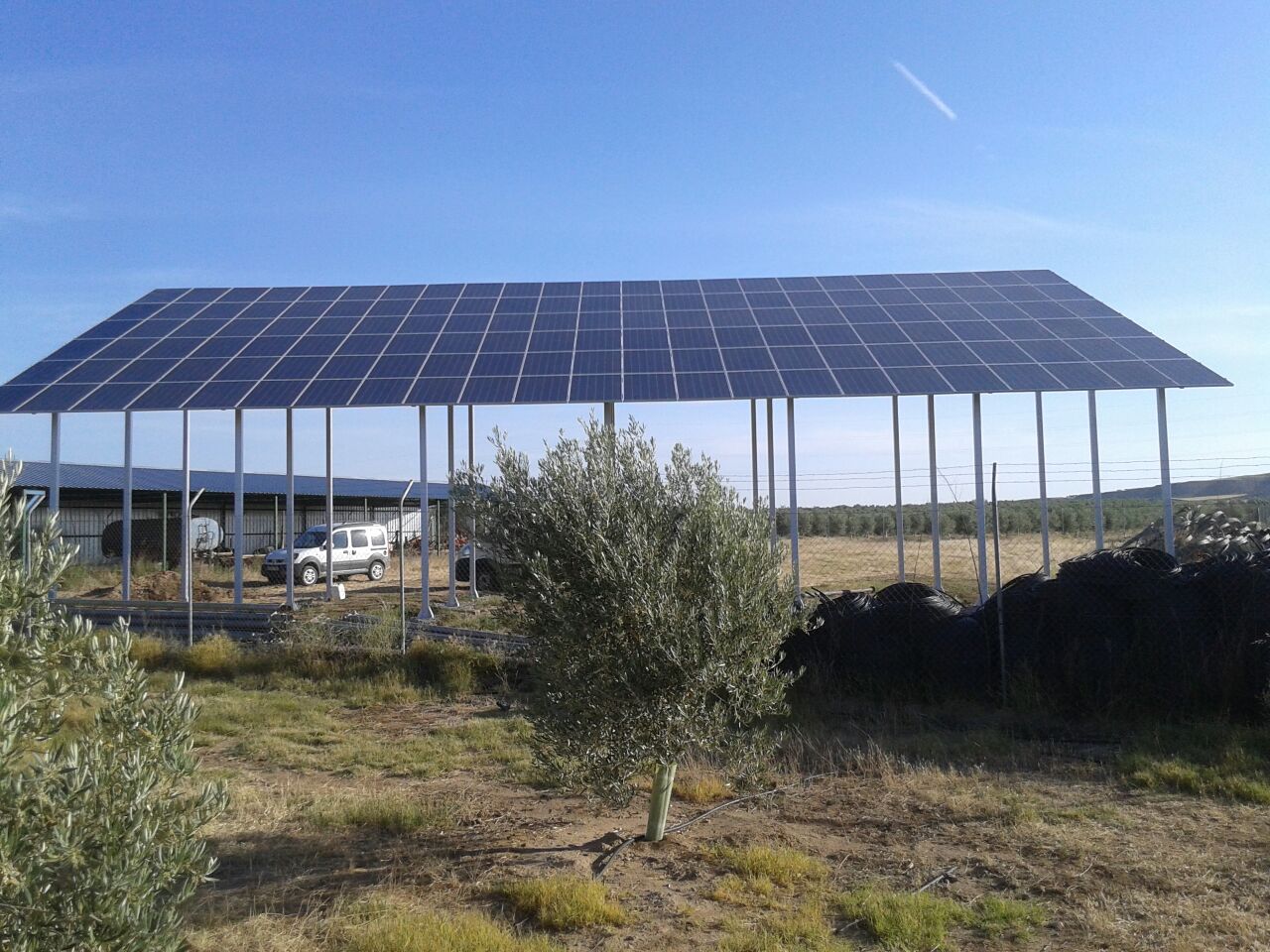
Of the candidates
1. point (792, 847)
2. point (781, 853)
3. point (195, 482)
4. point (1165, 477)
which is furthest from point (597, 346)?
point (195, 482)

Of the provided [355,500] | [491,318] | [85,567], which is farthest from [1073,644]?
[355,500]

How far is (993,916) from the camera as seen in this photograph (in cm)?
539

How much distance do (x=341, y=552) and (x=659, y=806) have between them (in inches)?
885

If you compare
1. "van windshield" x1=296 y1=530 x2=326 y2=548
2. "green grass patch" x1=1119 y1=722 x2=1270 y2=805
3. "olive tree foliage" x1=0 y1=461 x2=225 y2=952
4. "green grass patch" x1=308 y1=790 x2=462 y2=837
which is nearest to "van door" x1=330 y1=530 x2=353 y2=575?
"van windshield" x1=296 y1=530 x2=326 y2=548

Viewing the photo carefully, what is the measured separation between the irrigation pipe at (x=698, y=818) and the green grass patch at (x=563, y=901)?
1.24 ft

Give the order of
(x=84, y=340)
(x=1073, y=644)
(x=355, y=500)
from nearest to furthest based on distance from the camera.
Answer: (x=1073, y=644), (x=84, y=340), (x=355, y=500)

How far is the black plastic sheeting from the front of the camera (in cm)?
956

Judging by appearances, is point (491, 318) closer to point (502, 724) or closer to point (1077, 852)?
point (502, 724)

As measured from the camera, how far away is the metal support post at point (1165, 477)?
15.5 meters

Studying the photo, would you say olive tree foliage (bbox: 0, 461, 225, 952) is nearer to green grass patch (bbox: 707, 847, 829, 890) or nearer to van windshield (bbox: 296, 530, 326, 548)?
green grass patch (bbox: 707, 847, 829, 890)

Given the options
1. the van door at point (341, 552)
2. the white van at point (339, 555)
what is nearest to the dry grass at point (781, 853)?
the white van at point (339, 555)

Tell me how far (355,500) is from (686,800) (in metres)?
41.1

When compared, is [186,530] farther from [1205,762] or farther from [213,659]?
[1205,762]

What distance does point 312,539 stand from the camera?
2805 cm
